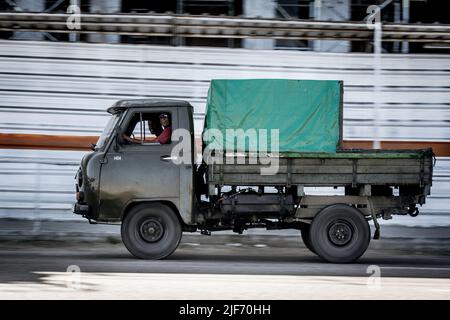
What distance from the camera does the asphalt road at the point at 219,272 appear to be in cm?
916

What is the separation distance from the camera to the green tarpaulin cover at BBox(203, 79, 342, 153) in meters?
12.4

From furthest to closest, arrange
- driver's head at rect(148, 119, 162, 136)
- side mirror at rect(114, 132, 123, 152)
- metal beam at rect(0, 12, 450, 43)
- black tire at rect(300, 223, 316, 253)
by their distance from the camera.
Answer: metal beam at rect(0, 12, 450, 43) < black tire at rect(300, 223, 316, 253) < driver's head at rect(148, 119, 162, 136) < side mirror at rect(114, 132, 123, 152)

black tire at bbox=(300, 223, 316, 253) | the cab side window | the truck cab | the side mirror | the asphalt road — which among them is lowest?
the asphalt road

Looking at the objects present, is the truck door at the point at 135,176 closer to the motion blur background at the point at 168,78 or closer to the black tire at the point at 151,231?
the black tire at the point at 151,231

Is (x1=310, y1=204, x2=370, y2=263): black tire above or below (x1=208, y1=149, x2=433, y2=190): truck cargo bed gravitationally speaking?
below

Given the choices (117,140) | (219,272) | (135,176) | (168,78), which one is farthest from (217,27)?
(219,272)

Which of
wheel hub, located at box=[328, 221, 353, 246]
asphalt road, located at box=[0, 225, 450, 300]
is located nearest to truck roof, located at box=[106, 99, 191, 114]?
asphalt road, located at box=[0, 225, 450, 300]

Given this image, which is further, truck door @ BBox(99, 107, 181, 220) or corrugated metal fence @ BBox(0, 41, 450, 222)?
corrugated metal fence @ BBox(0, 41, 450, 222)

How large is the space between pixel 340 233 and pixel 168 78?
5.68 meters

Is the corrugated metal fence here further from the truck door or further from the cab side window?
the truck door

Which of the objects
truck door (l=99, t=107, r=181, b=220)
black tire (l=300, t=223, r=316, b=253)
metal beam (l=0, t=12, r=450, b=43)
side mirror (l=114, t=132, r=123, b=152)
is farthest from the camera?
metal beam (l=0, t=12, r=450, b=43)

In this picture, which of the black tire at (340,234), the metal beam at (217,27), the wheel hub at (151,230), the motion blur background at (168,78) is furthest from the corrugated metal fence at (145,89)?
the black tire at (340,234)

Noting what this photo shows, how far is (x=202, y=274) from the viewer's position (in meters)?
10.7

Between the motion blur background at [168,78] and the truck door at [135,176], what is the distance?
3.81 m
